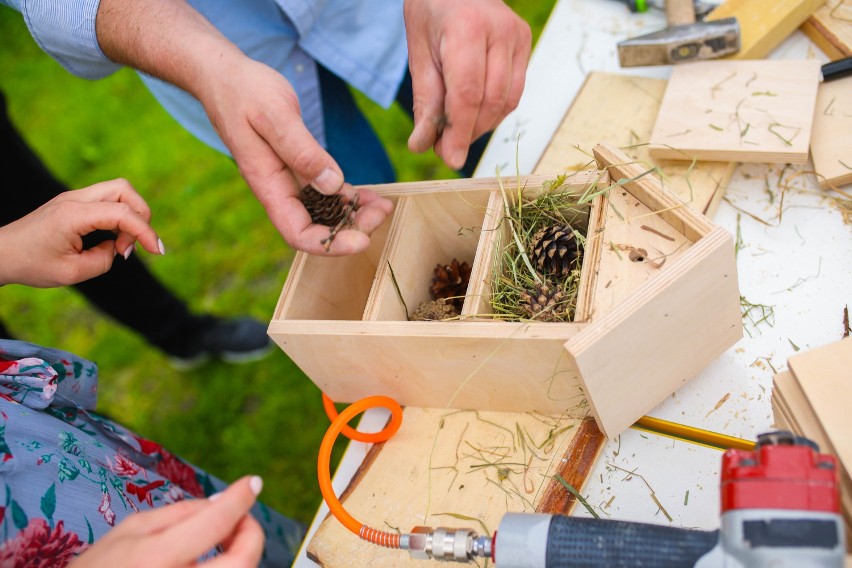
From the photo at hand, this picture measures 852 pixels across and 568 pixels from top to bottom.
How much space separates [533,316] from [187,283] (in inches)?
89.0

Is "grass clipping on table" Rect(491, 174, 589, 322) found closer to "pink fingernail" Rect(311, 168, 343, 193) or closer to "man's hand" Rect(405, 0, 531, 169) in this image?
→ "man's hand" Rect(405, 0, 531, 169)

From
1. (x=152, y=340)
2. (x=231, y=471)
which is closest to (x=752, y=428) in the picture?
(x=231, y=471)

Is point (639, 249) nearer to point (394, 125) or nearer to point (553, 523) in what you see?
point (553, 523)

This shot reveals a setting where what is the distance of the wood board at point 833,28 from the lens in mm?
1419

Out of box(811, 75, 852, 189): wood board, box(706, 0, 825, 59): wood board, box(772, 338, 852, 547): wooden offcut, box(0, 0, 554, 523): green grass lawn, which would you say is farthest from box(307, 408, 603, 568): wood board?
box(0, 0, 554, 523): green grass lawn

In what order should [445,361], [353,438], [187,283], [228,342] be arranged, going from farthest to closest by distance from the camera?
[187,283] → [228,342] → [353,438] → [445,361]

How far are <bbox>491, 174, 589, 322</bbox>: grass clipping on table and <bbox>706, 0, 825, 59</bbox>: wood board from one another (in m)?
0.62

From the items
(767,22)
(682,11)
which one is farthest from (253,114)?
(767,22)

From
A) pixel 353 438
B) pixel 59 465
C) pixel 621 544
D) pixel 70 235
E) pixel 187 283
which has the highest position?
pixel 70 235

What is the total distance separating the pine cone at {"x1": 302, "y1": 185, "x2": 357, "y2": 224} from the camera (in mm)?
1197

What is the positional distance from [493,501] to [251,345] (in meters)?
1.67

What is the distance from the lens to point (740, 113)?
134 cm

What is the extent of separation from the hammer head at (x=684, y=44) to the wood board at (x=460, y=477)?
0.88 metres

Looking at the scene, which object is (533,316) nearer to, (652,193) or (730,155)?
(652,193)
